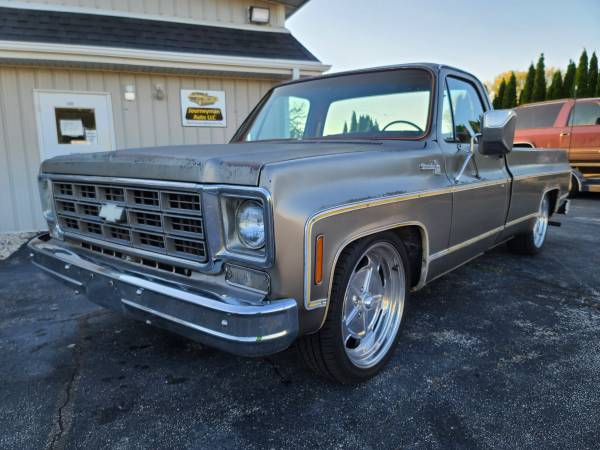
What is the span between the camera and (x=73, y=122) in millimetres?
6406

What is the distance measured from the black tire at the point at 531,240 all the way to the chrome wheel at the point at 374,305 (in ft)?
9.26

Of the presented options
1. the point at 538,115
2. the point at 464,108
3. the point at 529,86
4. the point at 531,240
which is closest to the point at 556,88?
the point at 529,86

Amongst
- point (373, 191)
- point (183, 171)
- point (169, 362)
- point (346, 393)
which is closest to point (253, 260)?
point (183, 171)

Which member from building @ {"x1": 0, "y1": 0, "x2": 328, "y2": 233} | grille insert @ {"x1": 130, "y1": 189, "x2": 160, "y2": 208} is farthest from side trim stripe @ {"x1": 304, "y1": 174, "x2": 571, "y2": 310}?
building @ {"x1": 0, "y1": 0, "x2": 328, "y2": 233}

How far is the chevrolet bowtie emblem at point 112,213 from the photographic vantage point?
2.16 metres

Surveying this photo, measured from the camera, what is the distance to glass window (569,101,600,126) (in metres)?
9.24

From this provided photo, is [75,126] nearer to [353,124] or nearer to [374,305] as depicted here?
[353,124]

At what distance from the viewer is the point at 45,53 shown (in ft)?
18.4

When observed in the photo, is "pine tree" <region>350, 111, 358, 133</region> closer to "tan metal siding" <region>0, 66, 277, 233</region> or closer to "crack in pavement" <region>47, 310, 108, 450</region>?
"crack in pavement" <region>47, 310, 108, 450</region>

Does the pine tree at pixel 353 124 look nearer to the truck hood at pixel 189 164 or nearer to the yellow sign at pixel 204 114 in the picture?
the truck hood at pixel 189 164

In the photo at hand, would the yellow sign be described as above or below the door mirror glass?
above

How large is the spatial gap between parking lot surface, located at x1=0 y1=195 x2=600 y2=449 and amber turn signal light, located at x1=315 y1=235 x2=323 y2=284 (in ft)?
2.46

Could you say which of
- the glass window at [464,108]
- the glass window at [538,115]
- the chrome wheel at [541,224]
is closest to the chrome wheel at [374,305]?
the glass window at [464,108]

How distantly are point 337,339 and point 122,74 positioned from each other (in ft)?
20.1
